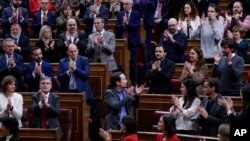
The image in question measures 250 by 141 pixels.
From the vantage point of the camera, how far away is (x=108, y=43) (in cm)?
796

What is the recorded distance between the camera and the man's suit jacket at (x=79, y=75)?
24.0 feet

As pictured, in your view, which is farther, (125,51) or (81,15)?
(81,15)

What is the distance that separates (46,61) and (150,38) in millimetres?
1670

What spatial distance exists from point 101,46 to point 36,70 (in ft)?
2.70

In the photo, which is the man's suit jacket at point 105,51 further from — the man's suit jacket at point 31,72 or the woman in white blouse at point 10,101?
the woman in white blouse at point 10,101

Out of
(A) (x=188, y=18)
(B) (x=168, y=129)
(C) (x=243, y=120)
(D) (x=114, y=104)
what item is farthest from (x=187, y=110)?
(A) (x=188, y=18)

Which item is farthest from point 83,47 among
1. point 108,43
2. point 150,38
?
point 150,38

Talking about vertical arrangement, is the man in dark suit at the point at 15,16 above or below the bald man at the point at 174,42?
above

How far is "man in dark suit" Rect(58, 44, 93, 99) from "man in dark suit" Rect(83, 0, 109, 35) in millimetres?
1361

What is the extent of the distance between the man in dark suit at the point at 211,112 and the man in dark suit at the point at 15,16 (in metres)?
3.30

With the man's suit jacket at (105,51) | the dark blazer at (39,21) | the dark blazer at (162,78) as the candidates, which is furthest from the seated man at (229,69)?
the dark blazer at (39,21)

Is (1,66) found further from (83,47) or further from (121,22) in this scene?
(121,22)

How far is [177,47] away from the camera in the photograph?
7.79 metres

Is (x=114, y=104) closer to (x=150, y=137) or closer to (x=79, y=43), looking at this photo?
(x=150, y=137)
